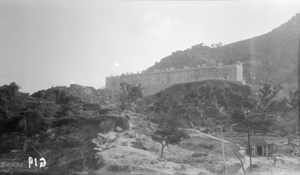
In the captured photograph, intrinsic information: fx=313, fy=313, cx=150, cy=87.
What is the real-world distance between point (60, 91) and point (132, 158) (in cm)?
4278

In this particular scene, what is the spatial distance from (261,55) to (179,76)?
7295 centimetres

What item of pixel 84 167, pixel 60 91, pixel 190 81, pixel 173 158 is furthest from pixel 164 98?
pixel 84 167

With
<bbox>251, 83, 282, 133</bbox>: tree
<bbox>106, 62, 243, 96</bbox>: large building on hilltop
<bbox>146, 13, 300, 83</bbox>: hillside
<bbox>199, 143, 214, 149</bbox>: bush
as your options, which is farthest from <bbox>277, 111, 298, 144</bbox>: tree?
<bbox>146, 13, 300, 83</bbox>: hillside

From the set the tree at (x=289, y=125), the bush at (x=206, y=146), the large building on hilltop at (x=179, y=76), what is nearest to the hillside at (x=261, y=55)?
the large building on hilltop at (x=179, y=76)

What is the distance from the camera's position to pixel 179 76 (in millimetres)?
93062

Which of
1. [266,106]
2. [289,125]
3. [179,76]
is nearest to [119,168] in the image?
[289,125]

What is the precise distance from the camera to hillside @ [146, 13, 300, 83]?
434 ft

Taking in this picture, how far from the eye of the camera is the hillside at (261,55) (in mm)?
132250

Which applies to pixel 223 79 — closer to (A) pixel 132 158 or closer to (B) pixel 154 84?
(B) pixel 154 84

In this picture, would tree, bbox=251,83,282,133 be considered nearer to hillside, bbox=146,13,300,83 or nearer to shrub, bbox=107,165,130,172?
shrub, bbox=107,165,130,172

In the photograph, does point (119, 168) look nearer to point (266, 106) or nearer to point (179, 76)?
point (266, 106)

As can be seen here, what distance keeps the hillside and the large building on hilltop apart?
37927 mm

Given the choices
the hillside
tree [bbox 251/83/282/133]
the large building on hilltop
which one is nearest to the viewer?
tree [bbox 251/83/282/133]

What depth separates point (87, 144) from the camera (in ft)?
156
